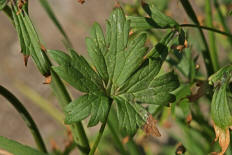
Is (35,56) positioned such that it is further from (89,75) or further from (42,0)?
(42,0)

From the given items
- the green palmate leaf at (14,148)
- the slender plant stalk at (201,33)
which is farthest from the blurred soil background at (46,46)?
the green palmate leaf at (14,148)

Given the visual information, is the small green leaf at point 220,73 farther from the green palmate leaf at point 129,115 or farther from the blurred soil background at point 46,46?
the blurred soil background at point 46,46

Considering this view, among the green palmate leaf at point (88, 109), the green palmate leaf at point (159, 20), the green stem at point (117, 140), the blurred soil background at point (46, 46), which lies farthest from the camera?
the blurred soil background at point (46, 46)

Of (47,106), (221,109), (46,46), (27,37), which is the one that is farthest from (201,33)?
(46,46)

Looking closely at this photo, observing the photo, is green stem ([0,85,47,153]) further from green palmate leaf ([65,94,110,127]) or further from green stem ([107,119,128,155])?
green stem ([107,119,128,155])

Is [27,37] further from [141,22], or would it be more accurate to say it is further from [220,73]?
[220,73]

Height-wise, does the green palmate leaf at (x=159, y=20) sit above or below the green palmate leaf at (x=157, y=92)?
above
